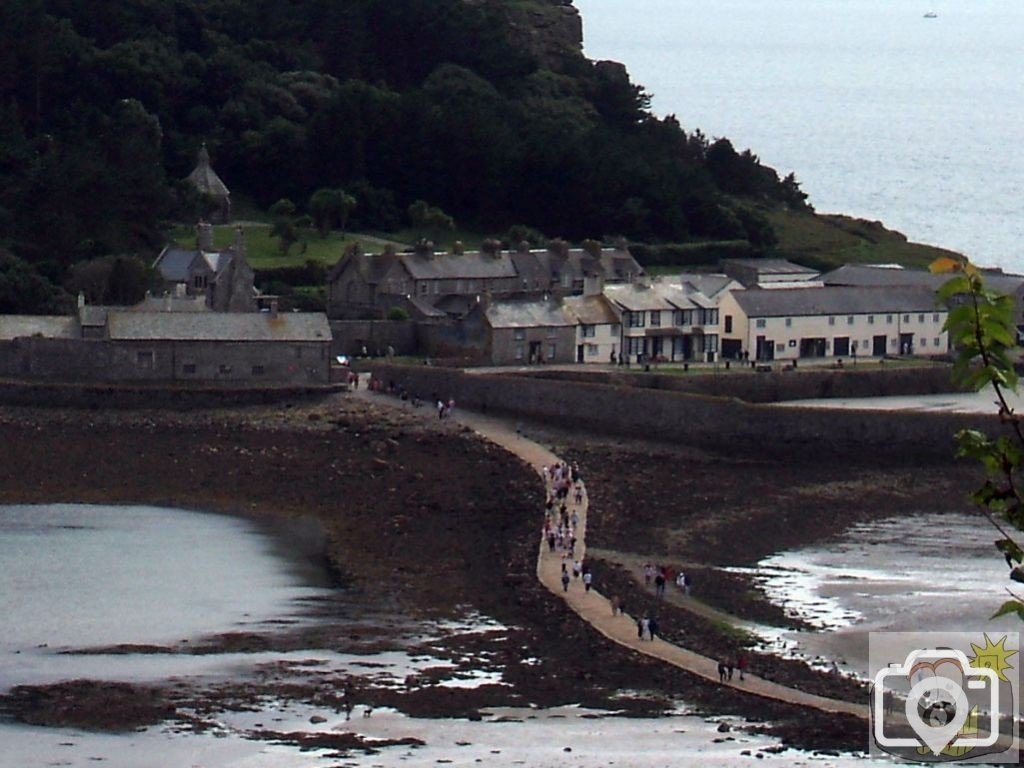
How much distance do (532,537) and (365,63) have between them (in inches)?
1718

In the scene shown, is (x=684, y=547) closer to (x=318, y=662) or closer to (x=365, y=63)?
(x=318, y=662)

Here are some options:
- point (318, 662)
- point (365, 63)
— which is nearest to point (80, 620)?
point (318, 662)

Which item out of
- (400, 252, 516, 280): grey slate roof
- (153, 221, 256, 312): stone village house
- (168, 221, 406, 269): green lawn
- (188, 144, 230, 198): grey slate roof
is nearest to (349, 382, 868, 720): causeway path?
(153, 221, 256, 312): stone village house

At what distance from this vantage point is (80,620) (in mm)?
28734

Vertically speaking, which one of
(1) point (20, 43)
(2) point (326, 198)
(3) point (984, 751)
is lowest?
(3) point (984, 751)

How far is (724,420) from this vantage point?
41.8 metres

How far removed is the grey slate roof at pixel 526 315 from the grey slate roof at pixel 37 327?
8035 millimetres

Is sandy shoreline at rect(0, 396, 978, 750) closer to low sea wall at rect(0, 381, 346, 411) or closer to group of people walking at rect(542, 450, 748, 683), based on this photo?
group of people walking at rect(542, 450, 748, 683)

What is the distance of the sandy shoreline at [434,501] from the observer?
1029 inches

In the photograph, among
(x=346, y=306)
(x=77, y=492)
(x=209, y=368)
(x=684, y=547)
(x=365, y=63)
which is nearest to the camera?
(x=684, y=547)

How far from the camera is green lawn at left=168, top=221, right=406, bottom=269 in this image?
184 ft

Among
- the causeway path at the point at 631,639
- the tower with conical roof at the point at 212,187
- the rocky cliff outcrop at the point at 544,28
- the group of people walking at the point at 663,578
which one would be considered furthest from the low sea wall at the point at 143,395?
the rocky cliff outcrop at the point at 544,28

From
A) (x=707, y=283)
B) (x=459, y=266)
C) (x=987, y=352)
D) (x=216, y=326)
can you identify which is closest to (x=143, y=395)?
(x=216, y=326)

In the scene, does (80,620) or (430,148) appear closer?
(80,620)
